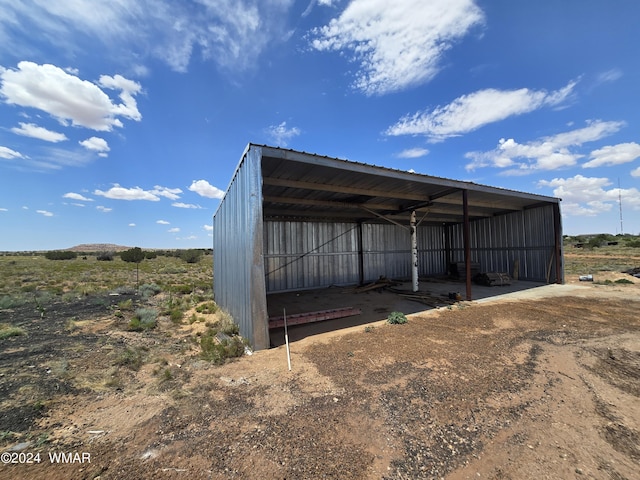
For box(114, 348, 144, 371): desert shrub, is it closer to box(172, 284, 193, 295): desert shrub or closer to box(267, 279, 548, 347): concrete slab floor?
box(267, 279, 548, 347): concrete slab floor

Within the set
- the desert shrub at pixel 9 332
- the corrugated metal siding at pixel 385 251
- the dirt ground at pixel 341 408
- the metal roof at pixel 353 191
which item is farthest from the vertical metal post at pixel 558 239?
the desert shrub at pixel 9 332

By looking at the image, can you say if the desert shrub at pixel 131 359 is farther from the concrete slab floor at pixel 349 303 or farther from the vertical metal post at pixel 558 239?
the vertical metal post at pixel 558 239

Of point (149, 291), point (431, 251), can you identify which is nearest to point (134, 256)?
point (149, 291)

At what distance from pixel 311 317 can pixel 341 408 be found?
521 centimetres

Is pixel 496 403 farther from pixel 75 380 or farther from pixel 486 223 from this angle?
pixel 486 223

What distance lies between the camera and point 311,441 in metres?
2.94

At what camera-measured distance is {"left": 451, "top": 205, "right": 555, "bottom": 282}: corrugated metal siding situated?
50.2 feet

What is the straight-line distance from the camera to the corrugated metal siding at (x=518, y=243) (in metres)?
15.3

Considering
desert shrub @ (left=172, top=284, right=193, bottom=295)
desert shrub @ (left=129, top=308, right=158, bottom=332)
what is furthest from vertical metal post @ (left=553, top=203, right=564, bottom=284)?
desert shrub @ (left=172, top=284, right=193, bottom=295)

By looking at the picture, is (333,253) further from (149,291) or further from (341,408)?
(341,408)

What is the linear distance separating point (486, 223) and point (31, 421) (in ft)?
71.9

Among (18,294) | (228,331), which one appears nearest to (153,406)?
(228,331)

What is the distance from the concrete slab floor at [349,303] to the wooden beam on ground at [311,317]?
0.16 meters

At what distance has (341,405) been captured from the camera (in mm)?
3664
